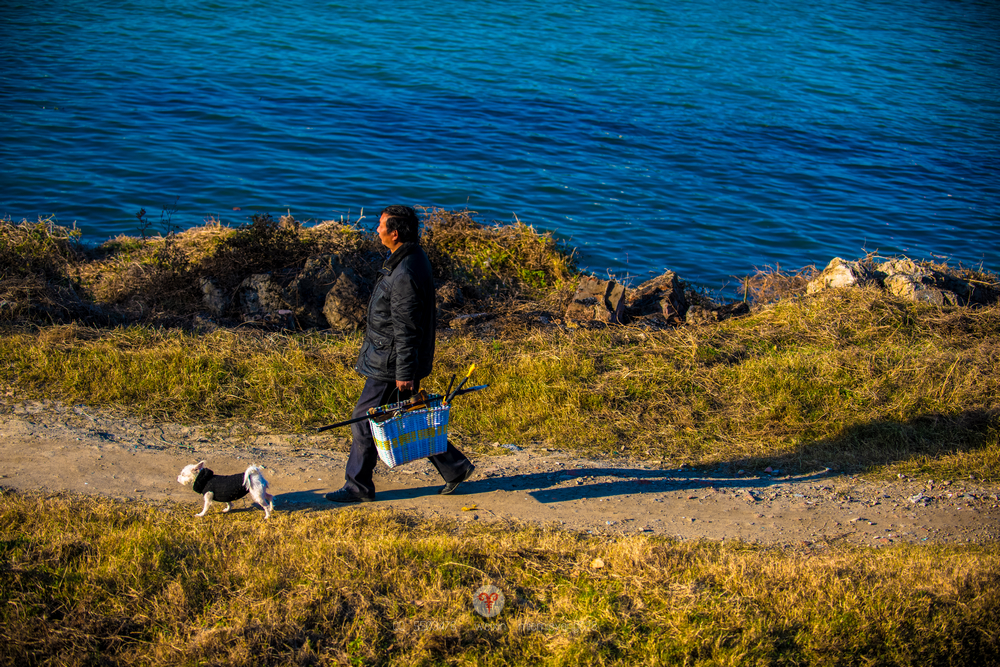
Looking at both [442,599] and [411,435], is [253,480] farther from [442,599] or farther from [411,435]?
[442,599]

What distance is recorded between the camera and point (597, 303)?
894cm

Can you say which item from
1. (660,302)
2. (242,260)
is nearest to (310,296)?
(242,260)

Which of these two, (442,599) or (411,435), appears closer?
(442,599)

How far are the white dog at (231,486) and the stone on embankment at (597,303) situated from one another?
460cm

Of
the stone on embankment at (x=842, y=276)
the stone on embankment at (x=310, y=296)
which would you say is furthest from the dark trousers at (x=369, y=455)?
the stone on embankment at (x=842, y=276)

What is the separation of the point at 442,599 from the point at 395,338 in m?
1.66

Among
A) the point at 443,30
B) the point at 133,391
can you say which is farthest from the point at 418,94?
the point at 133,391

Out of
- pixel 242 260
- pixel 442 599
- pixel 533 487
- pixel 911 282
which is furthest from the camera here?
pixel 242 260

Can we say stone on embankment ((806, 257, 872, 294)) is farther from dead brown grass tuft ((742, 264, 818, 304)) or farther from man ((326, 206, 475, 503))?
man ((326, 206, 475, 503))

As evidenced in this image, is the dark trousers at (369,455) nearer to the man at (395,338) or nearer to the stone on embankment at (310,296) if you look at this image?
the man at (395,338)

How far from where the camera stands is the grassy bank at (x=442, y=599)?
12.1 ft

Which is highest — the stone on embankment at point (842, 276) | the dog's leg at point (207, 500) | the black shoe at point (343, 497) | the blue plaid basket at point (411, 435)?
the stone on embankment at point (842, 276)

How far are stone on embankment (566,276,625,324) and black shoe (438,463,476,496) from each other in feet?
11.9

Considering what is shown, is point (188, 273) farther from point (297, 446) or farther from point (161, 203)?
point (161, 203)
